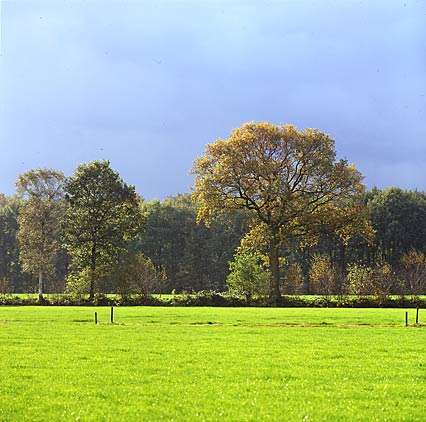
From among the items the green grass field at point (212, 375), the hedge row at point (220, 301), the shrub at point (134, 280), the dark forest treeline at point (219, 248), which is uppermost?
the dark forest treeline at point (219, 248)

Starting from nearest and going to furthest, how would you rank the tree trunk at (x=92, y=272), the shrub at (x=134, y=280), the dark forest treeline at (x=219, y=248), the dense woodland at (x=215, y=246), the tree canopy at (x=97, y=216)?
1. the shrub at (x=134, y=280)
2. the tree trunk at (x=92, y=272)
3. the tree canopy at (x=97, y=216)
4. the dark forest treeline at (x=219, y=248)
5. the dense woodland at (x=215, y=246)

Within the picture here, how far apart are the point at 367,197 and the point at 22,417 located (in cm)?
8557

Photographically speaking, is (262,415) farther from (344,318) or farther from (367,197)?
(367,197)

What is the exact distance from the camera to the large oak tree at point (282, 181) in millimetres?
53375

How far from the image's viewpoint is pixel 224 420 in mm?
10352

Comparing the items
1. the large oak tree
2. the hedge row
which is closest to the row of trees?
the large oak tree

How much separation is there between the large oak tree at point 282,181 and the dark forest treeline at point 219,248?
13.9 meters

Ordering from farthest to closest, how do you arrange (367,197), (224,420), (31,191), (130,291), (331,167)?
Answer: (367,197) < (31,191) < (130,291) < (331,167) < (224,420)

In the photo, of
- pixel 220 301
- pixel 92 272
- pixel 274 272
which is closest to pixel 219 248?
pixel 92 272

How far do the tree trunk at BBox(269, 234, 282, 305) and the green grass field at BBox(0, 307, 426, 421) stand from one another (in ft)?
91.4

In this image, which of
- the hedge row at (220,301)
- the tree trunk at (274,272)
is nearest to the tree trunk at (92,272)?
the hedge row at (220,301)

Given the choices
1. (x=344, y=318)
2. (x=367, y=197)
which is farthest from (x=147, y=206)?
(x=344, y=318)

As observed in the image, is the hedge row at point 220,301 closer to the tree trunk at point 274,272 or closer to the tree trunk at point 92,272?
the tree trunk at point 274,272

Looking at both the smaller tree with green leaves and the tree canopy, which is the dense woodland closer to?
the tree canopy
